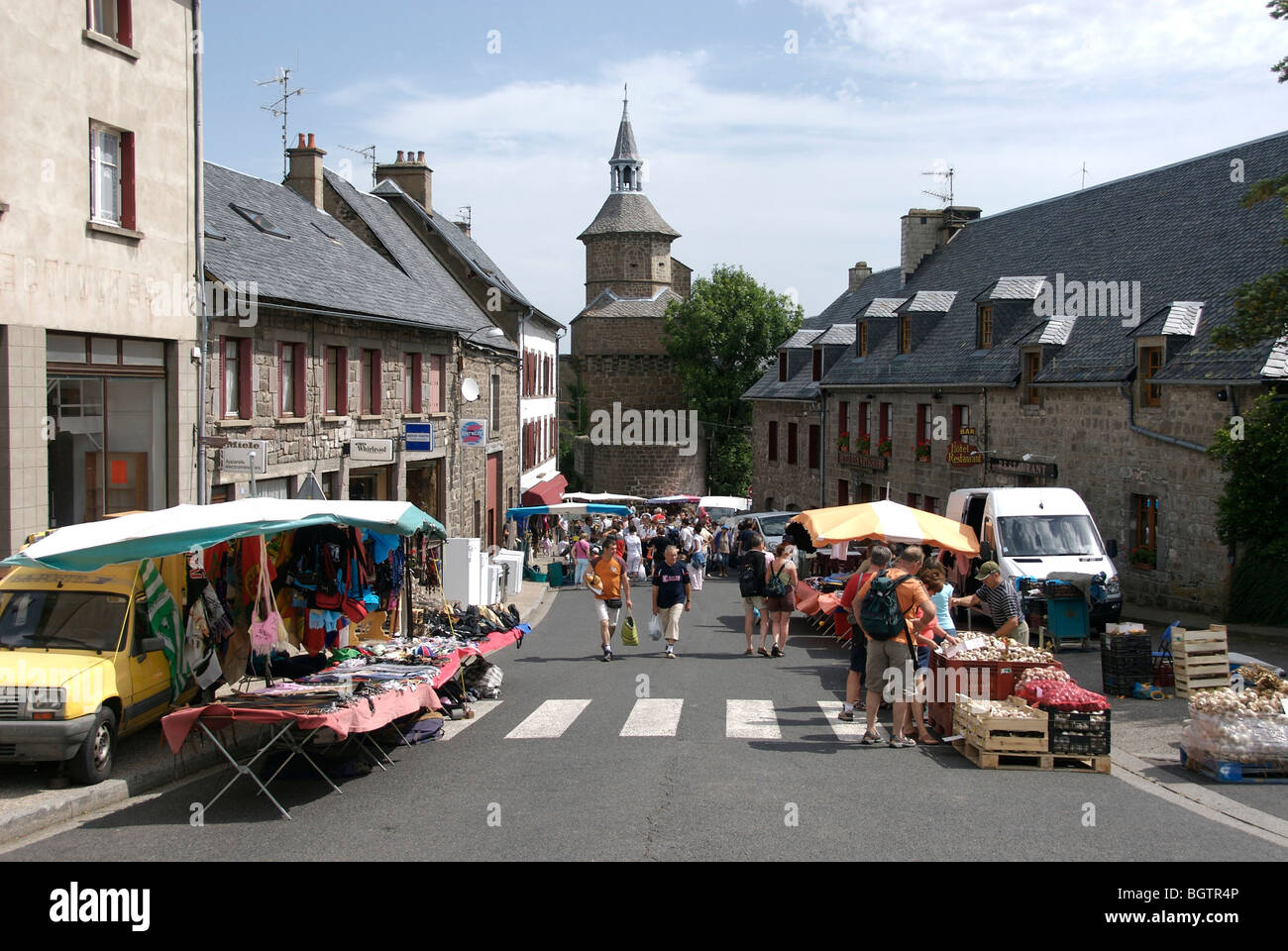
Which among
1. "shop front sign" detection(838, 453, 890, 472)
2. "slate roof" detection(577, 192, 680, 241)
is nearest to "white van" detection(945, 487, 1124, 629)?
"shop front sign" detection(838, 453, 890, 472)

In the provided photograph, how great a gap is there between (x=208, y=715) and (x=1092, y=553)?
44.8 feet

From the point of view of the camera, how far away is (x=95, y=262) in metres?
14.6

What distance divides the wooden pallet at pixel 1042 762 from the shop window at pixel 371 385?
1700cm

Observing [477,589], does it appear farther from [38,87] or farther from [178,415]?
[38,87]

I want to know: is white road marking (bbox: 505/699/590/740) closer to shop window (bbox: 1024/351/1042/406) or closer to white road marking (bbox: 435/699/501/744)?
white road marking (bbox: 435/699/501/744)

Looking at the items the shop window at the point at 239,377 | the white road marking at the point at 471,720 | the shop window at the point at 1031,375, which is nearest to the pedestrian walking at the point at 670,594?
the white road marking at the point at 471,720

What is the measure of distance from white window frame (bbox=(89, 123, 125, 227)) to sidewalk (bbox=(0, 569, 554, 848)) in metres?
7.17

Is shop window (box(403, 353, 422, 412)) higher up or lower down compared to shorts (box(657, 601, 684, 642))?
higher up

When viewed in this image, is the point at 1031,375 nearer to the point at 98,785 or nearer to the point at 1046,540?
the point at 1046,540

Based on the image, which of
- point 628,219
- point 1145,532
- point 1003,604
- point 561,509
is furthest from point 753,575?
point 628,219

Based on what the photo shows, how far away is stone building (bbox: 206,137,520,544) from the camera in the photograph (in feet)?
61.4

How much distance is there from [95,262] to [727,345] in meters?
51.4

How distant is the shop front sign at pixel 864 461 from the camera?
117 ft
